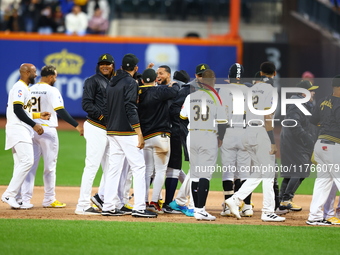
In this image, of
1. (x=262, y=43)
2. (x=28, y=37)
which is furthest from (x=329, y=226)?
(x=28, y=37)

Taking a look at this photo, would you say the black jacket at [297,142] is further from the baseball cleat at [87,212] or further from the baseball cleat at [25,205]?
the baseball cleat at [25,205]

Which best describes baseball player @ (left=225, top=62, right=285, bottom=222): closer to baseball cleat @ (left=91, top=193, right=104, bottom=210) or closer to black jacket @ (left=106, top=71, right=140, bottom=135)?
black jacket @ (left=106, top=71, right=140, bottom=135)

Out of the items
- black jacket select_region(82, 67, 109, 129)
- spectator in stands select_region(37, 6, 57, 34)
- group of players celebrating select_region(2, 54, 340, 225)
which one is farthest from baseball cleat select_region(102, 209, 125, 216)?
spectator in stands select_region(37, 6, 57, 34)

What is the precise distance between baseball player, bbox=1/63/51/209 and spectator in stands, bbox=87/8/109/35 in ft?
42.9

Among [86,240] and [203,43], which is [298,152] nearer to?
[86,240]

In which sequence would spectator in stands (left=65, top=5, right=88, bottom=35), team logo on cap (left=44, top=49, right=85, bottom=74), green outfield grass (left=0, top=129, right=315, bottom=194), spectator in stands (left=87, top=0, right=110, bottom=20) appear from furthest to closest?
→ 1. spectator in stands (left=87, top=0, right=110, bottom=20)
2. spectator in stands (left=65, top=5, right=88, bottom=35)
3. team logo on cap (left=44, top=49, right=85, bottom=74)
4. green outfield grass (left=0, top=129, right=315, bottom=194)

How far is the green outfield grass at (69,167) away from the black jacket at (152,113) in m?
1.25

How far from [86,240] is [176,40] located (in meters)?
14.8

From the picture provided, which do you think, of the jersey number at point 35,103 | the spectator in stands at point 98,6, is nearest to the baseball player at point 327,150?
the jersey number at point 35,103

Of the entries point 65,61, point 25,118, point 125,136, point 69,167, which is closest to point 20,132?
point 25,118

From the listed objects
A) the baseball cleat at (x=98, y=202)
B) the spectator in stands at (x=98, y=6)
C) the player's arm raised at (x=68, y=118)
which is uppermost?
the spectator in stands at (x=98, y=6)

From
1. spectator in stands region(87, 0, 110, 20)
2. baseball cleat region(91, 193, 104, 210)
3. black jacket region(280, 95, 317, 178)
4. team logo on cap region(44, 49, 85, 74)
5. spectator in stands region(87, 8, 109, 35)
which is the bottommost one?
baseball cleat region(91, 193, 104, 210)

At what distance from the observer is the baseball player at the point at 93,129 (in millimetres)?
8625

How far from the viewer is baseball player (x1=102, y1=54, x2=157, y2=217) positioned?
834cm
